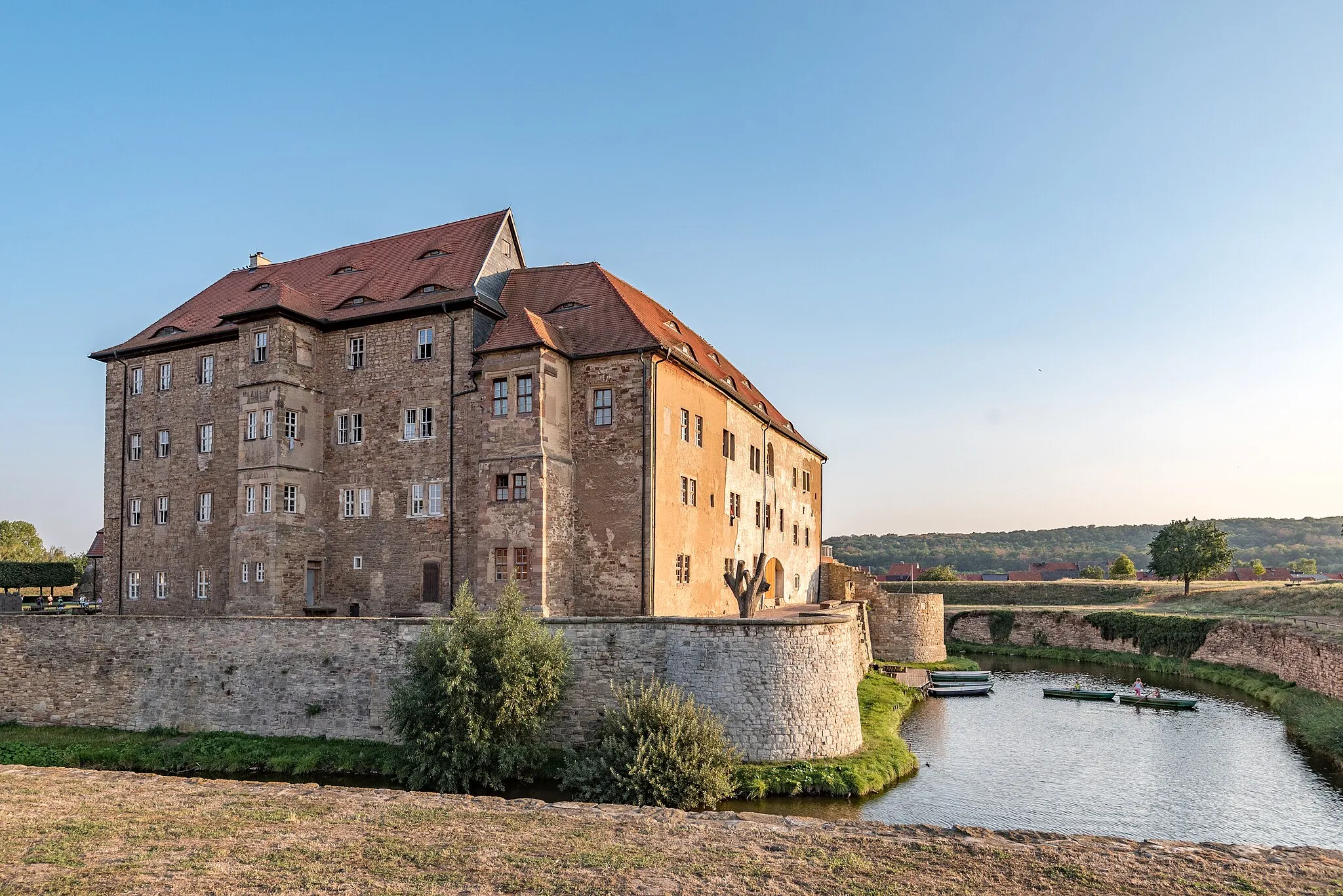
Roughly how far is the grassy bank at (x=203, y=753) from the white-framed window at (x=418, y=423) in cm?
1019

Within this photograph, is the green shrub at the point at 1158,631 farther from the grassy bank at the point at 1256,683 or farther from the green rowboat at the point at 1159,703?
the green rowboat at the point at 1159,703

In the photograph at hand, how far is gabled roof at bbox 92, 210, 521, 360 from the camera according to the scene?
31.5m

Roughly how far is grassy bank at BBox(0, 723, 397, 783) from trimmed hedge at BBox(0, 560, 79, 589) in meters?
21.0

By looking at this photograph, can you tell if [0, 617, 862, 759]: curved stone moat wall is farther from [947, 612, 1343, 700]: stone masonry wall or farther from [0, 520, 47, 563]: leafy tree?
[0, 520, 47, 563]: leafy tree

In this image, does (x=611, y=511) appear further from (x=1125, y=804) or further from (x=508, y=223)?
(x=1125, y=804)

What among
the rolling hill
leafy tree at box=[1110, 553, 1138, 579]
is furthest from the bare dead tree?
the rolling hill

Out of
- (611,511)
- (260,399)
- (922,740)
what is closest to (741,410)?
(611,511)

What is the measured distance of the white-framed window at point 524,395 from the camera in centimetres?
2817

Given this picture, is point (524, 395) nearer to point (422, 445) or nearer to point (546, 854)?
point (422, 445)

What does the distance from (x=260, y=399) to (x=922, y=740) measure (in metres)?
25.5

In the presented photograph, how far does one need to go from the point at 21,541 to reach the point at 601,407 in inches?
4030

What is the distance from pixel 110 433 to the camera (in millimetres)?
36812

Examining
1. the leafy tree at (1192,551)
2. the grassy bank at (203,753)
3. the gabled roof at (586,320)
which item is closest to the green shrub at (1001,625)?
the leafy tree at (1192,551)

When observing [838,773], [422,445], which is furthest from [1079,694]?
[422,445]
